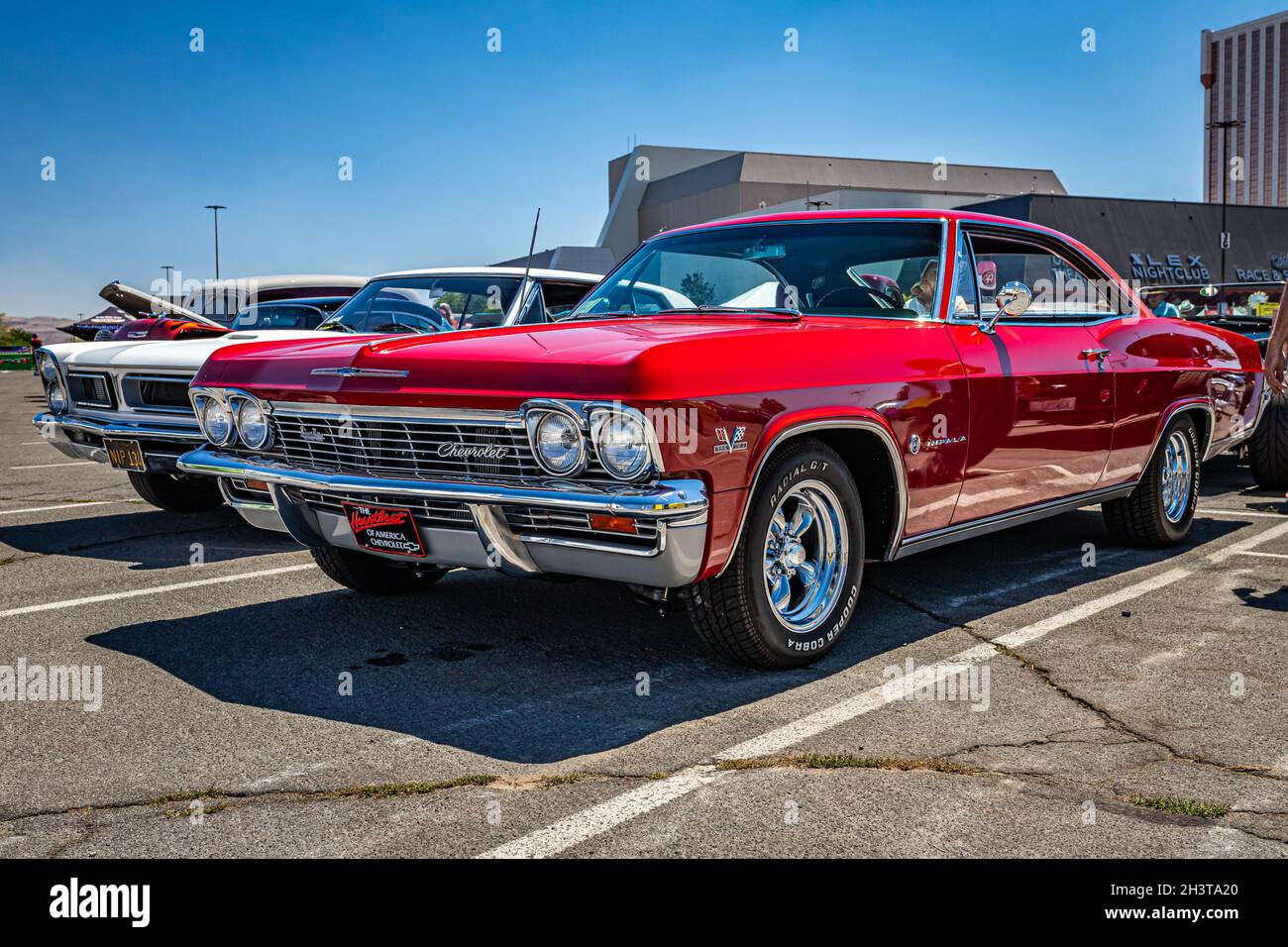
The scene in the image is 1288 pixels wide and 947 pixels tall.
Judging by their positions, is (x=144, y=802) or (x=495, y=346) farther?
(x=495, y=346)

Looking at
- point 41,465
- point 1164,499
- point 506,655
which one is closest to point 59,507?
point 41,465

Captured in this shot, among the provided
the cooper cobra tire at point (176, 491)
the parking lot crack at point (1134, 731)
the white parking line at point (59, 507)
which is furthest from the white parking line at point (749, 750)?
the white parking line at point (59, 507)

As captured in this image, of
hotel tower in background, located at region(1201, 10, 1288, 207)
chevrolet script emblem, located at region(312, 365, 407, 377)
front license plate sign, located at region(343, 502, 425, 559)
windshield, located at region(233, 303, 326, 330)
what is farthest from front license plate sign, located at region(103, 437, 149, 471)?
hotel tower in background, located at region(1201, 10, 1288, 207)

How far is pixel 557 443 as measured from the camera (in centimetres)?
356

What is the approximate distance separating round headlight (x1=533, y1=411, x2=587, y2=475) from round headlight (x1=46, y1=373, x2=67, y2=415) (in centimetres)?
510

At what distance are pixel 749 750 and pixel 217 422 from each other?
257cm

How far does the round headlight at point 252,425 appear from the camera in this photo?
14.5ft

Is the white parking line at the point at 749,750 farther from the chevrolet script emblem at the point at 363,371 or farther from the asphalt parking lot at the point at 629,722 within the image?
the chevrolet script emblem at the point at 363,371
